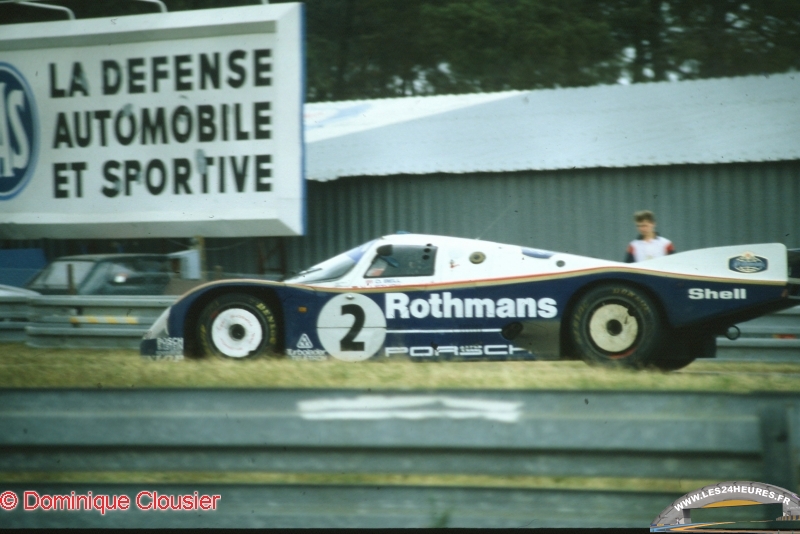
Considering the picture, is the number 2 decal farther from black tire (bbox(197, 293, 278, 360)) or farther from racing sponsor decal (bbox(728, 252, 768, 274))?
racing sponsor decal (bbox(728, 252, 768, 274))

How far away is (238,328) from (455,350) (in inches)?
62.9

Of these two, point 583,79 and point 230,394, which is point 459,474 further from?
point 583,79

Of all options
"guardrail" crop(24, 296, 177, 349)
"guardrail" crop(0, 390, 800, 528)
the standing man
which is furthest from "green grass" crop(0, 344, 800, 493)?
"guardrail" crop(24, 296, 177, 349)

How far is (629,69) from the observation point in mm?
19578

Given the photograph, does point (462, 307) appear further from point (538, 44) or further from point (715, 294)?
point (538, 44)

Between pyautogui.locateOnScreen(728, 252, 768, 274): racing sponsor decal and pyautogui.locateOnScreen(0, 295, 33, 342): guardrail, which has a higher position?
pyautogui.locateOnScreen(728, 252, 768, 274): racing sponsor decal

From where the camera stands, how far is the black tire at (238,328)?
5.87m

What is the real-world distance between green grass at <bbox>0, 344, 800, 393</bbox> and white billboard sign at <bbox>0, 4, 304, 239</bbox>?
350cm

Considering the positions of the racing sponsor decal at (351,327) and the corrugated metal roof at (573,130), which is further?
the corrugated metal roof at (573,130)

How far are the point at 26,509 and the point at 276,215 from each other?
687 cm

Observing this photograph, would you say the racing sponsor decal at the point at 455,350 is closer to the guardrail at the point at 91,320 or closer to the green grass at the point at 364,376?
the green grass at the point at 364,376

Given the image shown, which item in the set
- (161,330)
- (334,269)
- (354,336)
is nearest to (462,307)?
(354,336)

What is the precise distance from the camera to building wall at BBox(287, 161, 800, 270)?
11.2 metres

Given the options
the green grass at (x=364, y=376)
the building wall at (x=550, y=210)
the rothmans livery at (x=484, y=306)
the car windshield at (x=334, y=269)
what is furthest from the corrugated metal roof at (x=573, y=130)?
the rothmans livery at (x=484, y=306)
